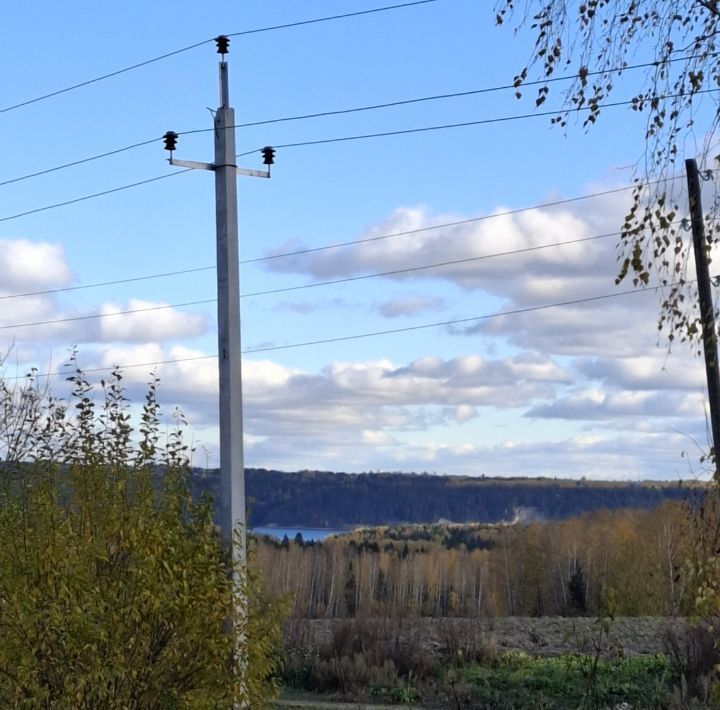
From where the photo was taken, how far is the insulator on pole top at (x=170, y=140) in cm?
1302

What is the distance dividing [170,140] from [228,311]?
222cm

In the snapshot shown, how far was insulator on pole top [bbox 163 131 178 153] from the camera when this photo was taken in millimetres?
13020

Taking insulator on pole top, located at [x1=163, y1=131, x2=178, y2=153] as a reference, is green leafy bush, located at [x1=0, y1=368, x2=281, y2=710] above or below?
below

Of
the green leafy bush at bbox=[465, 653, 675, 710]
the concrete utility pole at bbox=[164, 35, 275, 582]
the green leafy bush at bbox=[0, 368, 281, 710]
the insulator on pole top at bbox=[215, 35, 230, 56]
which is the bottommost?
the green leafy bush at bbox=[465, 653, 675, 710]

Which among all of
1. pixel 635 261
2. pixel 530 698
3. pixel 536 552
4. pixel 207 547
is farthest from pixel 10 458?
pixel 536 552

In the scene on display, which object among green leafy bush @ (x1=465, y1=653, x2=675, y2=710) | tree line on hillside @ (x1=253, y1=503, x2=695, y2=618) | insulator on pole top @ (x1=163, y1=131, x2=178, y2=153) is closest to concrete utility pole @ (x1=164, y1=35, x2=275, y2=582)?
insulator on pole top @ (x1=163, y1=131, x2=178, y2=153)

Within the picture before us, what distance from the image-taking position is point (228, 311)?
39.8ft

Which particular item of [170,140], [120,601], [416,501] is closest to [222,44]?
[170,140]

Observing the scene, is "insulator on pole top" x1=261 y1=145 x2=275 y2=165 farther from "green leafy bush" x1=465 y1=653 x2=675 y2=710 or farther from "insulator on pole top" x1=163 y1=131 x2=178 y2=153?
"green leafy bush" x1=465 y1=653 x2=675 y2=710

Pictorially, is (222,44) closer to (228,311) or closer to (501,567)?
(228,311)

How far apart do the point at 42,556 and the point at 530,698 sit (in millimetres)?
9136

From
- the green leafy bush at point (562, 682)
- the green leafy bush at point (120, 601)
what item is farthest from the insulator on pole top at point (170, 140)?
the green leafy bush at point (562, 682)

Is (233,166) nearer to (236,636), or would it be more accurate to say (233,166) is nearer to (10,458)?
(236,636)

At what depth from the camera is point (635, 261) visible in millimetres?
7781
